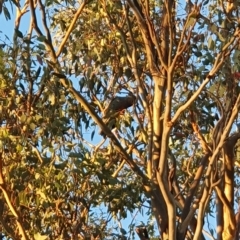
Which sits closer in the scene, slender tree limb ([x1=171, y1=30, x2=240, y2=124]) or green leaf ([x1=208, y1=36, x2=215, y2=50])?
green leaf ([x1=208, y1=36, x2=215, y2=50])

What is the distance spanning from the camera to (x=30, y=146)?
6.89m

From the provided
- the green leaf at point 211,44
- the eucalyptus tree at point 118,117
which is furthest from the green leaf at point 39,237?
the green leaf at point 211,44

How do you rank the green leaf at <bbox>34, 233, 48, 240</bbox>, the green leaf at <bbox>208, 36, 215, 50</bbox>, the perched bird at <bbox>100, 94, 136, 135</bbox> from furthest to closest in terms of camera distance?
1. the perched bird at <bbox>100, 94, 136, 135</bbox>
2. the green leaf at <bbox>34, 233, 48, 240</bbox>
3. the green leaf at <bbox>208, 36, 215, 50</bbox>

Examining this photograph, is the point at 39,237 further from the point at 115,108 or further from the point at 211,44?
the point at 211,44

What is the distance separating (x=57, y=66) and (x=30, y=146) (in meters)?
0.83

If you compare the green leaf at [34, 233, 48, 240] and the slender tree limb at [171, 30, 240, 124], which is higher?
the slender tree limb at [171, 30, 240, 124]

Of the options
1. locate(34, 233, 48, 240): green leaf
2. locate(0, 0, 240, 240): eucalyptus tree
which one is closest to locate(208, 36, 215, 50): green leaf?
locate(0, 0, 240, 240): eucalyptus tree

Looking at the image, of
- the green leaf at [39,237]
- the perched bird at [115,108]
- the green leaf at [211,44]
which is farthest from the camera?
the perched bird at [115,108]

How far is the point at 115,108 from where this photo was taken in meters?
7.41

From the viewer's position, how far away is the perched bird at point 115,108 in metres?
7.18

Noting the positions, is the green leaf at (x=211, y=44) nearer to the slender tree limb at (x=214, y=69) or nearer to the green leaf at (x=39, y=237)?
the slender tree limb at (x=214, y=69)

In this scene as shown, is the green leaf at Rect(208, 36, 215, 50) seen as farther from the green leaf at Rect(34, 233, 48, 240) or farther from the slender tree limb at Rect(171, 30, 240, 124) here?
the green leaf at Rect(34, 233, 48, 240)

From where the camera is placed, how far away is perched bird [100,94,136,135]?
7180mm

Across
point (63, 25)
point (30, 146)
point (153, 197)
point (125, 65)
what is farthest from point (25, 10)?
point (153, 197)
